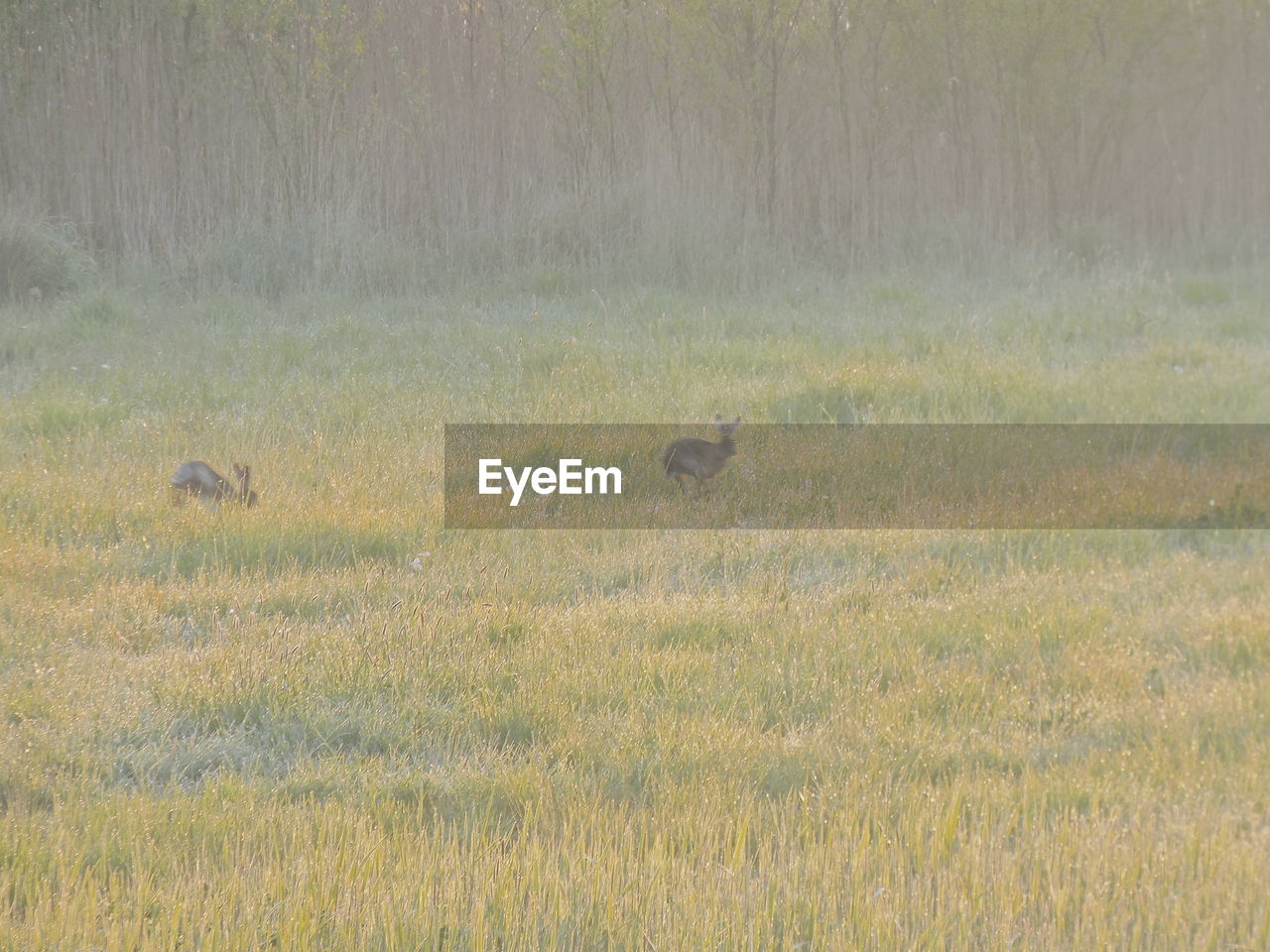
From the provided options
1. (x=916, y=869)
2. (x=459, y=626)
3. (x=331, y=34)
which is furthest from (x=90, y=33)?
(x=916, y=869)

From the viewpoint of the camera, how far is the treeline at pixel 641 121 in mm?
13609

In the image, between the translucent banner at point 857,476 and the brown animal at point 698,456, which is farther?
the brown animal at point 698,456

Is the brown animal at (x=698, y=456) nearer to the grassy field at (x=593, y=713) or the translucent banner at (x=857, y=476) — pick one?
the translucent banner at (x=857, y=476)

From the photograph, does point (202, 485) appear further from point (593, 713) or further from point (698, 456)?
point (593, 713)

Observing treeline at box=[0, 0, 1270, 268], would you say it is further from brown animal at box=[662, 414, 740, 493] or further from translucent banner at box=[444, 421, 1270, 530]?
brown animal at box=[662, 414, 740, 493]

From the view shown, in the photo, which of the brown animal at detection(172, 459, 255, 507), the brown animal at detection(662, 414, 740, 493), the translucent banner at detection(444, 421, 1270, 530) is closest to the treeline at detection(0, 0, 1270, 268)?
the translucent banner at detection(444, 421, 1270, 530)

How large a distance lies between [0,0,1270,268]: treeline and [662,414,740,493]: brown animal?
6.97 metres

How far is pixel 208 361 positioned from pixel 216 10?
22.3ft

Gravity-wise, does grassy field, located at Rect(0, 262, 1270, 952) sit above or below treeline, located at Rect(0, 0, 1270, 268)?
below

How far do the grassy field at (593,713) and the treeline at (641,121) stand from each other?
6.72 m

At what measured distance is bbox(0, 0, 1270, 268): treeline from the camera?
1361cm

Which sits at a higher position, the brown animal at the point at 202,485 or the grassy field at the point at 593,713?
the brown animal at the point at 202,485

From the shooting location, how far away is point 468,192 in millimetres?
13750

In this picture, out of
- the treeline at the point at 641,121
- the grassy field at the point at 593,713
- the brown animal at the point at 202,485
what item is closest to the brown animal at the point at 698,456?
the grassy field at the point at 593,713
